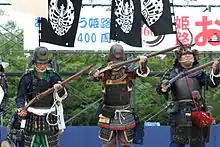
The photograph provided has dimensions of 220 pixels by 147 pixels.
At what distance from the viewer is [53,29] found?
22.0ft

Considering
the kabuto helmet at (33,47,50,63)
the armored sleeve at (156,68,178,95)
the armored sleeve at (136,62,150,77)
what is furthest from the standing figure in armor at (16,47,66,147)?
the armored sleeve at (156,68,178,95)

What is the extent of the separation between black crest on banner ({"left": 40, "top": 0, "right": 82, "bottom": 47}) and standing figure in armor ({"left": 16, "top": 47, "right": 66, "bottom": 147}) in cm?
129

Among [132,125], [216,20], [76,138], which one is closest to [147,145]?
[76,138]

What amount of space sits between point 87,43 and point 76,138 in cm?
133

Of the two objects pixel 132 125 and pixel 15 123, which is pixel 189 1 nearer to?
pixel 132 125

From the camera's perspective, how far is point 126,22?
676cm

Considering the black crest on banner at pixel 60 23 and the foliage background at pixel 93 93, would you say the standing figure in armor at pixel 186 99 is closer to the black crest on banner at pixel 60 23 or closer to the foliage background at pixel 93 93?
the black crest on banner at pixel 60 23

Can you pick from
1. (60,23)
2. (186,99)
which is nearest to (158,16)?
(60,23)

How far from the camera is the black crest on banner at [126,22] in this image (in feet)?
22.2

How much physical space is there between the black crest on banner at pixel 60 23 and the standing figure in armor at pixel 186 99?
1.78 meters

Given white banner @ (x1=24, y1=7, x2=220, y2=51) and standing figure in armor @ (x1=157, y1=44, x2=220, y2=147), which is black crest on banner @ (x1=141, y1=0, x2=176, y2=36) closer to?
white banner @ (x1=24, y1=7, x2=220, y2=51)

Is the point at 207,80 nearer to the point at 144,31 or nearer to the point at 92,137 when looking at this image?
the point at 144,31

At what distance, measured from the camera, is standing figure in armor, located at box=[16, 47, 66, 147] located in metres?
5.43

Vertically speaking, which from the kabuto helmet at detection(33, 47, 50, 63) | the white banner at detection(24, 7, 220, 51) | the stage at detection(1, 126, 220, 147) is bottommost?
the stage at detection(1, 126, 220, 147)
